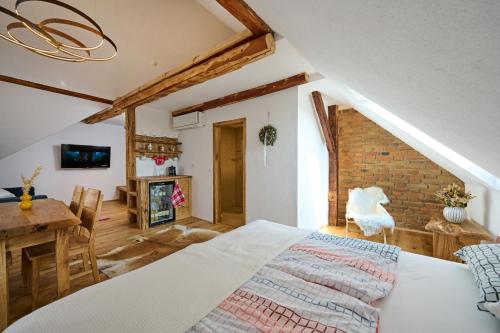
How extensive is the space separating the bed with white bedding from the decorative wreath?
6.62 ft

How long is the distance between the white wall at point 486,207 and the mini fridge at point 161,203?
4.53m

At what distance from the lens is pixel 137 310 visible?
2.63 feet

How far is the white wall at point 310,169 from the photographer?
2.96 meters

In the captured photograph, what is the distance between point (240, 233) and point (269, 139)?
1765mm

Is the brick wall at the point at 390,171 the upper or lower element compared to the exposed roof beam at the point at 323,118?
lower

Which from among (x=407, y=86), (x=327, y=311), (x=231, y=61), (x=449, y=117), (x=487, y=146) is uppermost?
(x=231, y=61)

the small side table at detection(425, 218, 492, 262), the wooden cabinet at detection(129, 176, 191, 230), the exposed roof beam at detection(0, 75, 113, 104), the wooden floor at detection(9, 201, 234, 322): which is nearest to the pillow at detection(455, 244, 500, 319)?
the small side table at detection(425, 218, 492, 262)

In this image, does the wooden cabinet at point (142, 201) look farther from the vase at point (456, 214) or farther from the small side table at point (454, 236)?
the vase at point (456, 214)

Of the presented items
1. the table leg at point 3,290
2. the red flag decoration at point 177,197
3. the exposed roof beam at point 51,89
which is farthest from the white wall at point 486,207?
the exposed roof beam at point 51,89

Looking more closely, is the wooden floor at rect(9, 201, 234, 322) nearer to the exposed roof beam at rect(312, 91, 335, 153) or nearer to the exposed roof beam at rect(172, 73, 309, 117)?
the exposed roof beam at rect(172, 73, 309, 117)

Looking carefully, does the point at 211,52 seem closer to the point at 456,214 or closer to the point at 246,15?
the point at 246,15

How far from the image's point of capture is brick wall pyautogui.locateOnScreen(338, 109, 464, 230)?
326 centimetres

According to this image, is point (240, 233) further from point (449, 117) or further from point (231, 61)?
point (231, 61)

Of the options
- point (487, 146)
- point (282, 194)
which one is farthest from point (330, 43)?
point (282, 194)
